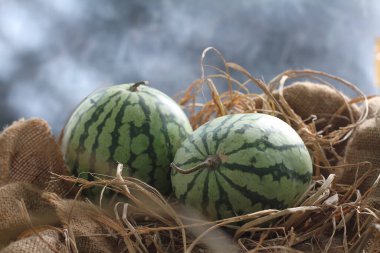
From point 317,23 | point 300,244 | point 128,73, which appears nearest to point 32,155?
point 300,244

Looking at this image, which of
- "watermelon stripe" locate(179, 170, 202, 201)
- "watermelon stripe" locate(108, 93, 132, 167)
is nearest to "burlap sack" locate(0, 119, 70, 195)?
"watermelon stripe" locate(108, 93, 132, 167)

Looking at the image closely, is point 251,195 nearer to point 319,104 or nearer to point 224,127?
point 224,127

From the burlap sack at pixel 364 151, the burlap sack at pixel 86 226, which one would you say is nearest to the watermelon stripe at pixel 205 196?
the burlap sack at pixel 86 226

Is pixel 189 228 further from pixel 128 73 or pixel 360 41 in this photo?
pixel 360 41

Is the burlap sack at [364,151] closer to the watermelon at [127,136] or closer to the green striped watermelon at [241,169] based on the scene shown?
the green striped watermelon at [241,169]

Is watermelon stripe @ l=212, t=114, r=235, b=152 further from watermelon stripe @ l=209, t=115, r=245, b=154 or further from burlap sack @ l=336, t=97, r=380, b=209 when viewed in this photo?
burlap sack @ l=336, t=97, r=380, b=209

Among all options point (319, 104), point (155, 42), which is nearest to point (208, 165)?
point (319, 104)
